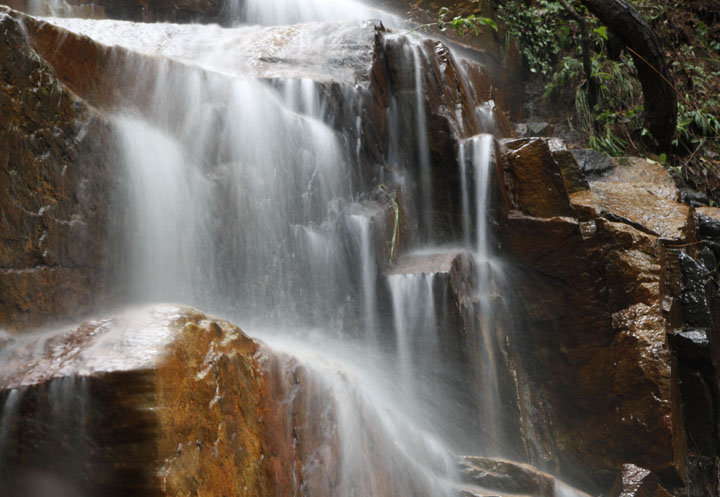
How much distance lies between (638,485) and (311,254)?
2809 millimetres

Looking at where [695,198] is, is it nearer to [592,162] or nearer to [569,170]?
[592,162]

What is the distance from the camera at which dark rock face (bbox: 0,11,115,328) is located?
2.47 meters

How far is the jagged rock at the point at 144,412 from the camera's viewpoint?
6.05ft

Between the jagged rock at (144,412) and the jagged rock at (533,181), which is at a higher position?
the jagged rock at (533,181)

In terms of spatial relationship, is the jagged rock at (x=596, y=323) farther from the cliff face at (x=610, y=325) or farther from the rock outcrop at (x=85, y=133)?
the rock outcrop at (x=85, y=133)

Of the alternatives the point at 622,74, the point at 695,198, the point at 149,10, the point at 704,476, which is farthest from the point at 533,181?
the point at 149,10

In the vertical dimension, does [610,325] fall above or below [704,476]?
above

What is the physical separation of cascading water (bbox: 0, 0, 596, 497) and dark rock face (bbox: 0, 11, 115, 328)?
191 millimetres

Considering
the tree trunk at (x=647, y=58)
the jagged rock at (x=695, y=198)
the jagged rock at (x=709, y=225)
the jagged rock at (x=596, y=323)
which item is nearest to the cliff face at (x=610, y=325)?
the jagged rock at (x=596, y=323)

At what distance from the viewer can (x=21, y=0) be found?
5996 millimetres

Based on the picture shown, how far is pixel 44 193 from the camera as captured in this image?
2641 mm

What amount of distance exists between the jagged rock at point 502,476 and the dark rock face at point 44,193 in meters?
2.29

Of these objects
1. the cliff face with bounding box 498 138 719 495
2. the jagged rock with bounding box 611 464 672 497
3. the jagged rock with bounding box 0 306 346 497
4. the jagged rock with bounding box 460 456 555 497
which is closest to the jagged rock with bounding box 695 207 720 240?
the cliff face with bounding box 498 138 719 495

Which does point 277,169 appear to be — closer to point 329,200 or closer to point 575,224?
point 329,200
